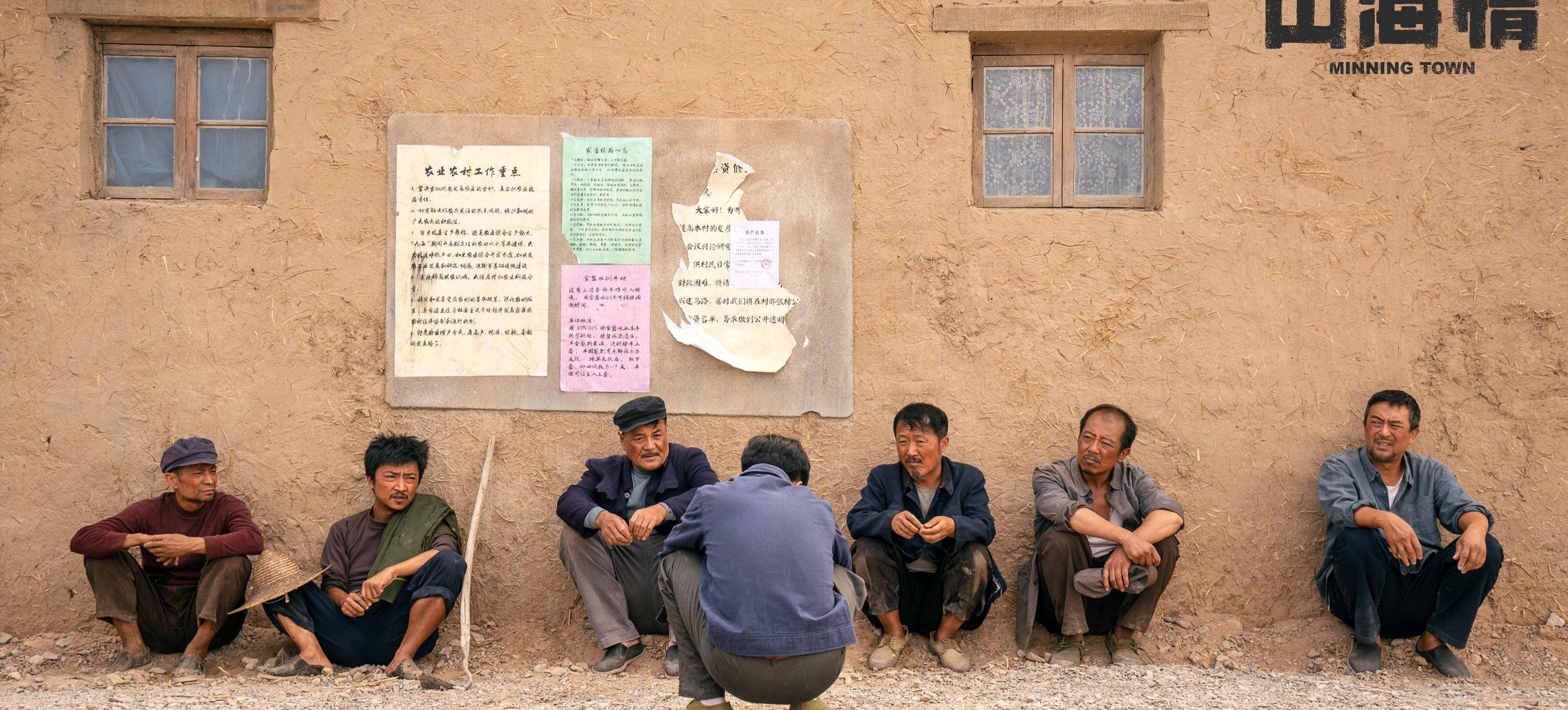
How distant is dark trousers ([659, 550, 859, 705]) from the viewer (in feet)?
12.0

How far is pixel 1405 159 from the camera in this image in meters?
5.39

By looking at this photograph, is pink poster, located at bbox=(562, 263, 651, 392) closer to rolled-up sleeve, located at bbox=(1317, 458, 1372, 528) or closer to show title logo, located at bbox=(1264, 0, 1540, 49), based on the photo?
rolled-up sleeve, located at bbox=(1317, 458, 1372, 528)

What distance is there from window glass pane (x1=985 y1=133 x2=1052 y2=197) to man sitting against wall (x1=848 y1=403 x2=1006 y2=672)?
1.19 metres

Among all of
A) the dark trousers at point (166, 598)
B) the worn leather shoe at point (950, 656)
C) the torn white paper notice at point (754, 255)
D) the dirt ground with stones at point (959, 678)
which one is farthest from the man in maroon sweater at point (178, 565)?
the worn leather shoe at point (950, 656)

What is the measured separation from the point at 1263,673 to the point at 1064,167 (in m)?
2.38

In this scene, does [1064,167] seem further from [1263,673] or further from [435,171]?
[435,171]

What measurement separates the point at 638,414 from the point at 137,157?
273cm

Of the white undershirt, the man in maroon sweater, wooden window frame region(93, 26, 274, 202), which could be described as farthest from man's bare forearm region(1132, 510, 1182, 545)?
wooden window frame region(93, 26, 274, 202)

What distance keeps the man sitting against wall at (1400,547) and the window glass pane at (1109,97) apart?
1661 mm

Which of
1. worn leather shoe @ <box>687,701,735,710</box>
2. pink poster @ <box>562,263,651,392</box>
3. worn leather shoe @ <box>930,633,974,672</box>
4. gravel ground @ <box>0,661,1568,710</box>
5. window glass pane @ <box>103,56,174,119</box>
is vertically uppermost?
window glass pane @ <box>103,56,174,119</box>

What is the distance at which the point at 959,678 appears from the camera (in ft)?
16.0

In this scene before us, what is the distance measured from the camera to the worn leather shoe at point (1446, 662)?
4.89 metres

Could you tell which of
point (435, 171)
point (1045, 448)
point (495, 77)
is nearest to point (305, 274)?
point (435, 171)

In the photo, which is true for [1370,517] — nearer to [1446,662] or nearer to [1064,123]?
[1446,662]
